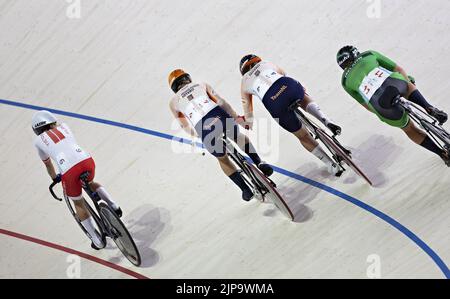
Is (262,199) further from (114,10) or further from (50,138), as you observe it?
(114,10)

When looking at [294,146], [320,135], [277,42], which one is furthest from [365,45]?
[320,135]

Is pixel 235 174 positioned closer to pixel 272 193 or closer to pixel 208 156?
pixel 272 193

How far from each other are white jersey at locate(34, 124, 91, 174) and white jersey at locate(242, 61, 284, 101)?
5.37 feet

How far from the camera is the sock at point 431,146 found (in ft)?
22.4

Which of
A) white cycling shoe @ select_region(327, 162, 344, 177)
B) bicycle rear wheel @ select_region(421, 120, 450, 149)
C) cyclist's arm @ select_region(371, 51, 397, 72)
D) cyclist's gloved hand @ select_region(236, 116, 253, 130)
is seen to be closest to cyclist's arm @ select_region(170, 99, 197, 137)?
cyclist's gloved hand @ select_region(236, 116, 253, 130)

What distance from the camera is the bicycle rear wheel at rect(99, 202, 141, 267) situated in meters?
6.71

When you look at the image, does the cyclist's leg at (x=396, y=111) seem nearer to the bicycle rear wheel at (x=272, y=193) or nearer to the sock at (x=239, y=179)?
the bicycle rear wheel at (x=272, y=193)

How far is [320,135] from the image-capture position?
273 inches

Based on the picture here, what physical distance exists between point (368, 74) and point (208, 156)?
7.61ft

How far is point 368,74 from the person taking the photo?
22.0 feet

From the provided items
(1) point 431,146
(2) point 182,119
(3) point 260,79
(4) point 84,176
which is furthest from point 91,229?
(1) point 431,146

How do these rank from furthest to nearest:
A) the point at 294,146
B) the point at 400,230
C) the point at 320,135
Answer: the point at 294,146 < the point at 320,135 < the point at 400,230

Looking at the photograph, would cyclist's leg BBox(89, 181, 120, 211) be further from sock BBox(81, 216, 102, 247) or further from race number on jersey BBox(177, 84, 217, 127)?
race number on jersey BBox(177, 84, 217, 127)
